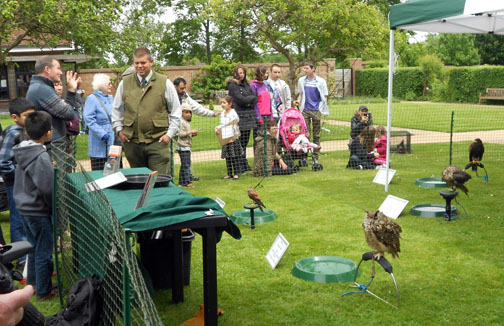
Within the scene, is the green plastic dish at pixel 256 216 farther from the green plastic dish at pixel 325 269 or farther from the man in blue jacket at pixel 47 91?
the man in blue jacket at pixel 47 91

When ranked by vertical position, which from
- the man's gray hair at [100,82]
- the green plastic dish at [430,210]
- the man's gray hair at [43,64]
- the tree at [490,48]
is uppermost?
the tree at [490,48]

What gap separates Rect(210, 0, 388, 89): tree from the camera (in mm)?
17984

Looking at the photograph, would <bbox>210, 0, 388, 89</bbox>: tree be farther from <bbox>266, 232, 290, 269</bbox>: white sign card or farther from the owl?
the owl

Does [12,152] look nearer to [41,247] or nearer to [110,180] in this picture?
[41,247]

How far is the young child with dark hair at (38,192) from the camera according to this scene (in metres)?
4.77

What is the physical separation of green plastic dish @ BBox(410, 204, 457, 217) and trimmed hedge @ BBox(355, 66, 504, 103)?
1056 inches

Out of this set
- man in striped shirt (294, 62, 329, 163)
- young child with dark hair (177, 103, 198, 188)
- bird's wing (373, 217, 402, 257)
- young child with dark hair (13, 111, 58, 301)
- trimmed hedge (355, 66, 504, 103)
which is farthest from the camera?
trimmed hedge (355, 66, 504, 103)

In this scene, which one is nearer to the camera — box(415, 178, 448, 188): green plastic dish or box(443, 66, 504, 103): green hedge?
box(415, 178, 448, 188): green plastic dish

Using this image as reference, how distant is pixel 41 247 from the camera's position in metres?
4.80

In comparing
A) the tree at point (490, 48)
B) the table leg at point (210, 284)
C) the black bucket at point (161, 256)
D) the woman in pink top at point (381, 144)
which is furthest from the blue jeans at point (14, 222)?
the tree at point (490, 48)

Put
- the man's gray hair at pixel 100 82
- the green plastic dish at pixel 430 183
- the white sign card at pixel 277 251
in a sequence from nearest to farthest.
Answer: the white sign card at pixel 277 251 < the man's gray hair at pixel 100 82 < the green plastic dish at pixel 430 183

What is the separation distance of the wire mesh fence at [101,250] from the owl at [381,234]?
6.61 feet

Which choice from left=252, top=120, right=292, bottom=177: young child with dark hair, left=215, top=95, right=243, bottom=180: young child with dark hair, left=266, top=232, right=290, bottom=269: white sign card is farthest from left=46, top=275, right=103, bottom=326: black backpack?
left=252, top=120, right=292, bottom=177: young child with dark hair

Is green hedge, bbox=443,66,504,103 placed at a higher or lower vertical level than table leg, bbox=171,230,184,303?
higher
